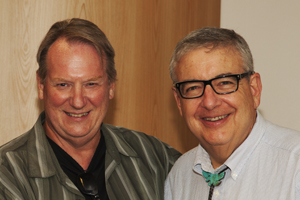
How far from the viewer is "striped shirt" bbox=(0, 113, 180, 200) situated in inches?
71.6

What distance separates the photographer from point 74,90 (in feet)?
6.41

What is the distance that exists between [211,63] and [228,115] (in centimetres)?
26

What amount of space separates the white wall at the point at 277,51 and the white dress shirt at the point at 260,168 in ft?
4.57

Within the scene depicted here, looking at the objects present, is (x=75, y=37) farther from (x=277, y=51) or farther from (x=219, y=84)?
(x=277, y=51)

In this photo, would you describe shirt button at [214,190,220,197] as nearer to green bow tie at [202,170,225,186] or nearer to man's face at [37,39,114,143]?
green bow tie at [202,170,225,186]

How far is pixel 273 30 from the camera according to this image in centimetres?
321

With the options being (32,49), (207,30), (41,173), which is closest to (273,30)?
(207,30)

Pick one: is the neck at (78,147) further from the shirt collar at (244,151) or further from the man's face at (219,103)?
the shirt collar at (244,151)

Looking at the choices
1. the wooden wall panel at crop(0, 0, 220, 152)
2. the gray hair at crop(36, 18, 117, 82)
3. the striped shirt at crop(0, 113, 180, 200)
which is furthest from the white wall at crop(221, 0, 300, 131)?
the gray hair at crop(36, 18, 117, 82)

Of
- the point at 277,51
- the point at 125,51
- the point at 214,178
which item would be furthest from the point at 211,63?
the point at 277,51

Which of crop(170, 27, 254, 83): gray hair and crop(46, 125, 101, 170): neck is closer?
crop(170, 27, 254, 83): gray hair

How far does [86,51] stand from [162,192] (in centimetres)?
92

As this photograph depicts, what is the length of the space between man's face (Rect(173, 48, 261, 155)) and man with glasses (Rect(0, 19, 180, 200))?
0.48m

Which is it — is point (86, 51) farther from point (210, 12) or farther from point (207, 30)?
point (210, 12)
